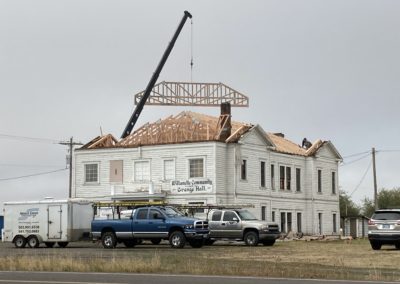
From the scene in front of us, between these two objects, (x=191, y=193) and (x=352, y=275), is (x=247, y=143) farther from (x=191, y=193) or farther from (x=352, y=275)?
(x=352, y=275)

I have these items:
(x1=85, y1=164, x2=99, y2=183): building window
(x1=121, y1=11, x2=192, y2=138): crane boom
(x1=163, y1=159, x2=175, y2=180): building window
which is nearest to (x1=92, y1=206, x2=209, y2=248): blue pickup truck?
(x1=163, y1=159, x2=175, y2=180): building window

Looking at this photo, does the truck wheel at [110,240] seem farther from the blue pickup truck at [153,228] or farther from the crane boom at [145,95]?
the crane boom at [145,95]

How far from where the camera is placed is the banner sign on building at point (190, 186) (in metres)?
51.9

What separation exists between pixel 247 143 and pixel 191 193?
566 centimetres

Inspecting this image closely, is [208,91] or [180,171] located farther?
[208,91]

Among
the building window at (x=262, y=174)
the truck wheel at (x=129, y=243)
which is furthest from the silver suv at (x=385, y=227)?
the building window at (x=262, y=174)

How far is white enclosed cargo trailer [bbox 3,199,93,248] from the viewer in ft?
130

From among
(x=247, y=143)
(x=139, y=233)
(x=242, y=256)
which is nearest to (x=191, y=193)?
(x=247, y=143)

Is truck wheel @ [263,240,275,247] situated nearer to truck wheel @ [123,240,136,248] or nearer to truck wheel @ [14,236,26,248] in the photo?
truck wheel @ [123,240,136,248]

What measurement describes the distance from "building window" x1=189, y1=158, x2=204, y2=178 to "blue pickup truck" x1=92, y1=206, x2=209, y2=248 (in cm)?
1593

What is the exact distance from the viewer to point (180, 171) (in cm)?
5312

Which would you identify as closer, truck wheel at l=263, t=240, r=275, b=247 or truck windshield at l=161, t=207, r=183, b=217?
truck windshield at l=161, t=207, r=183, b=217

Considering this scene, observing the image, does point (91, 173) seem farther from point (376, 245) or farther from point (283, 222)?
point (376, 245)

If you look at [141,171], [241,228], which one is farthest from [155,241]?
[141,171]
